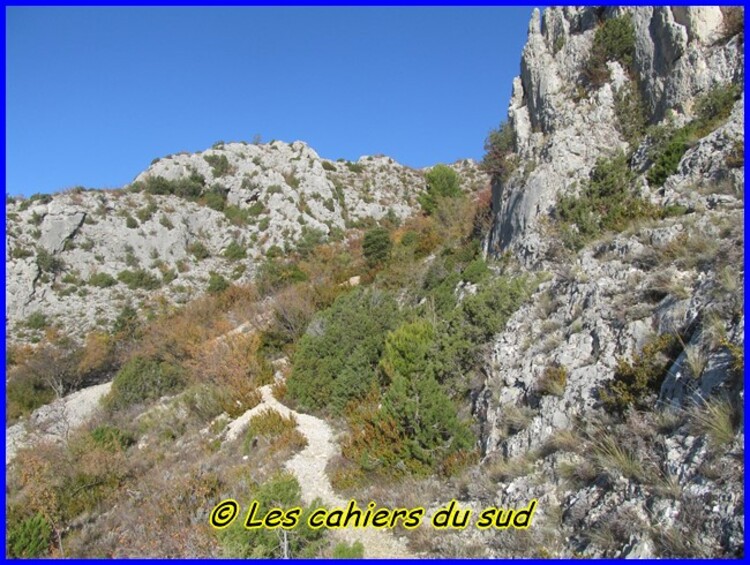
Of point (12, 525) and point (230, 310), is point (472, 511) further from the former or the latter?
point (230, 310)

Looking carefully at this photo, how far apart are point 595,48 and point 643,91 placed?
2958mm

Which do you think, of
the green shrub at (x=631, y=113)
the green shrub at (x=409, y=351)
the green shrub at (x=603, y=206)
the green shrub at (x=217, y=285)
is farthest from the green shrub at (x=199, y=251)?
the green shrub at (x=631, y=113)

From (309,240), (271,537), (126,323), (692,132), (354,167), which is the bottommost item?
(271,537)

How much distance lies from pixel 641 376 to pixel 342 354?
9364 millimetres

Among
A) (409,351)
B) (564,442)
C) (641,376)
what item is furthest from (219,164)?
(641,376)

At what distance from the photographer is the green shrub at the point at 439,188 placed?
39.1 m

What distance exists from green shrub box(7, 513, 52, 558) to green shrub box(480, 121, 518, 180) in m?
18.9

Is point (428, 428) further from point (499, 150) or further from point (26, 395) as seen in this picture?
point (26, 395)

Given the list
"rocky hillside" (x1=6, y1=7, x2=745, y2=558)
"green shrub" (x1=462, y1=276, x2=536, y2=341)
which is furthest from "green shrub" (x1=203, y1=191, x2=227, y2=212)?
"green shrub" (x1=462, y1=276, x2=536, y2=341)

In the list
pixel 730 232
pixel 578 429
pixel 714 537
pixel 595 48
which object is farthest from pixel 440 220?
pixel 714 537

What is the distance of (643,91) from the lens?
17.5 meters

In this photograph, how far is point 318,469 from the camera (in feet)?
33.4

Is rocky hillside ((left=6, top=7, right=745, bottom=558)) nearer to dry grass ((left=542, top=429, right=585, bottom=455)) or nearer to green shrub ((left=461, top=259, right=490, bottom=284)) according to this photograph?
dry grass ((left=542, top=429, right=585, bottom=455))

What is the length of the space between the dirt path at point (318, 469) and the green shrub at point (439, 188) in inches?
1039
